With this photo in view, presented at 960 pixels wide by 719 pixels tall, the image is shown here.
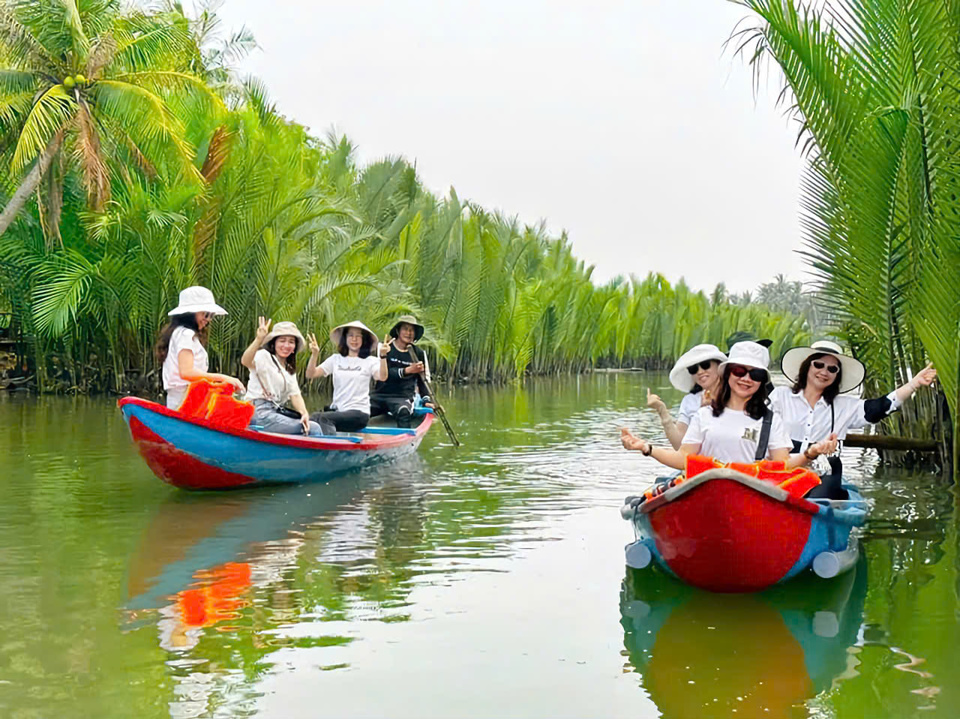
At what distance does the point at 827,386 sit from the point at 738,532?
2026mm

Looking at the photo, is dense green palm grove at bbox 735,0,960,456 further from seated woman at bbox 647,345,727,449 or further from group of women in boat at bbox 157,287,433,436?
group of women in boat at bbox 157,287,433,436

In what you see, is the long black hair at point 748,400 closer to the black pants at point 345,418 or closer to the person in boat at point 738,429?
the person in boat at point 738,429

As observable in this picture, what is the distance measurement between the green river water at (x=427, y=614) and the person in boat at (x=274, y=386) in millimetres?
633

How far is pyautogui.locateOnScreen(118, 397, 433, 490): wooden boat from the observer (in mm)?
9227

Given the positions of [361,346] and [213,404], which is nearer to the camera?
[213,404]

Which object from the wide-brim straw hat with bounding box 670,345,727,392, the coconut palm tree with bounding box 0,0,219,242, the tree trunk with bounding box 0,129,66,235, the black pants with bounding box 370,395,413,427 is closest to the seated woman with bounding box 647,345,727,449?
the wide-brim straw hat with bounding box 670,345,727,392

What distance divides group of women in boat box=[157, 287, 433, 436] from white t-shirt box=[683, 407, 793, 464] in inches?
173

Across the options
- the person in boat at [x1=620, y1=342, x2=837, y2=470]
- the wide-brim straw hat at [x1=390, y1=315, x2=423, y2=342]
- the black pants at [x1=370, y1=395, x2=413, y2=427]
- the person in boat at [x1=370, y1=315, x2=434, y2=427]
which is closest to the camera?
the person in boat at [x1=620, y1=342, x2=837, y2=470]

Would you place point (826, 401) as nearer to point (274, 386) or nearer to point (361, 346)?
point (274, 386)

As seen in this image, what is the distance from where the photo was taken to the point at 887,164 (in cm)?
994

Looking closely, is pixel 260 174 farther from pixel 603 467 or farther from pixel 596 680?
pixel 596 680

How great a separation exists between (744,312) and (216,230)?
31598 millimetres

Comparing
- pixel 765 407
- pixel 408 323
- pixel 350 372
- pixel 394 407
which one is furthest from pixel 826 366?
pixel 394 407

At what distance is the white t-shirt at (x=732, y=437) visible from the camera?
6359 millimetres
